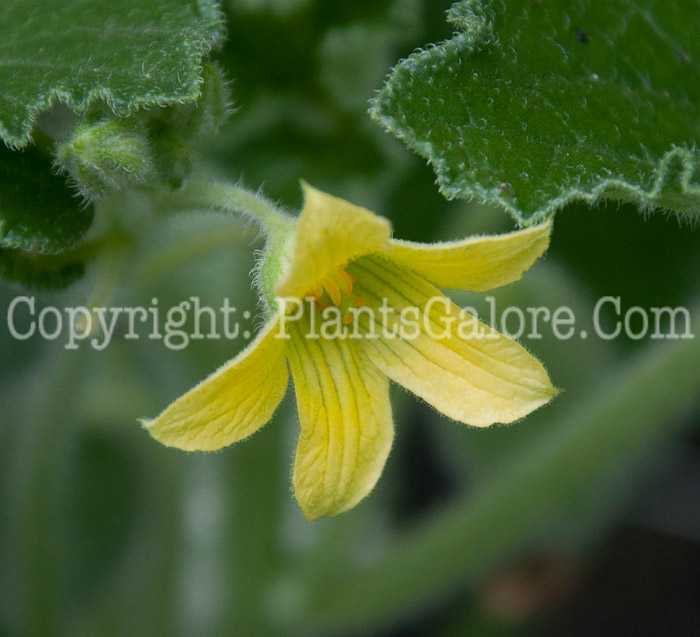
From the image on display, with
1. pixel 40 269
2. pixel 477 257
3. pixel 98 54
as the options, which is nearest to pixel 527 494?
pixel 477 257

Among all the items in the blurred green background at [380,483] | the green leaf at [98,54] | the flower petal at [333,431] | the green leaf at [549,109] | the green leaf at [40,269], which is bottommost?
the blurred green background at [380,483]

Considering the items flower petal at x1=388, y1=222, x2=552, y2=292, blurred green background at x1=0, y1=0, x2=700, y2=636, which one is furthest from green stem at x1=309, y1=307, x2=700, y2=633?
flower petal at x1=388, y1=222, x2=552, y2=292

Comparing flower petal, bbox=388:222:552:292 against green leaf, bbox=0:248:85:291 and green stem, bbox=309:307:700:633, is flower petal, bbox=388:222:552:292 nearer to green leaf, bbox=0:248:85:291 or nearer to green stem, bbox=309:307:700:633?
green leaf, bbox=0:248:85:291

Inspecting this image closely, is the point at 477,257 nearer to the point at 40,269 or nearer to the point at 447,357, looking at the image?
the point at 447,357

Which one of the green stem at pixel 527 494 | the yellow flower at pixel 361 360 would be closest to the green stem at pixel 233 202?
the yellow flower at pixel 361 360

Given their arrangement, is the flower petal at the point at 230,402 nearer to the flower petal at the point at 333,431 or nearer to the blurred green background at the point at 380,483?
the flower petal at the point at 333,431
